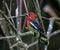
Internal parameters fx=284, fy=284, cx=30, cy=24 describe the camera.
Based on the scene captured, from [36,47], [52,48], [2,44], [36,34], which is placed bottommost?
[52,48]

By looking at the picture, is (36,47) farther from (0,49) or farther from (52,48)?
(52,48)

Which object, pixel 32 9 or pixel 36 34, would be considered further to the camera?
pixel 32 9

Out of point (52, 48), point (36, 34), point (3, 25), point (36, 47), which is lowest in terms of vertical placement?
point (52, 48)

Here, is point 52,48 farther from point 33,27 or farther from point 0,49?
point 33,27

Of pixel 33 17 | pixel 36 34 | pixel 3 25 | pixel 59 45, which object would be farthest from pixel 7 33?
pixel 59 45

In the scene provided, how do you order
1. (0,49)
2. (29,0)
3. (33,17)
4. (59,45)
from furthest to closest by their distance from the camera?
(59,45)
(0,49)
(29,0)
(33,17)

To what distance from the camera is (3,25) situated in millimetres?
3178

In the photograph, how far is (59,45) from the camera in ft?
14.4

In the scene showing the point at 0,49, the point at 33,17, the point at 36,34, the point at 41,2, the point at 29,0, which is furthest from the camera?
the point at 0,49

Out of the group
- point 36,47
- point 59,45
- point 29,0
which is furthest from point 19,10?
point 59,45

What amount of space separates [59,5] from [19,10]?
1.49 ft

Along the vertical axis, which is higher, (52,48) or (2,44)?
(2,44)

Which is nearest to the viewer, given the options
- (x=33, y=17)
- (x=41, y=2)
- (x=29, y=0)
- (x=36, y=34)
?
(x=36, y=34)

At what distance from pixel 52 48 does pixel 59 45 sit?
0.17 metres
